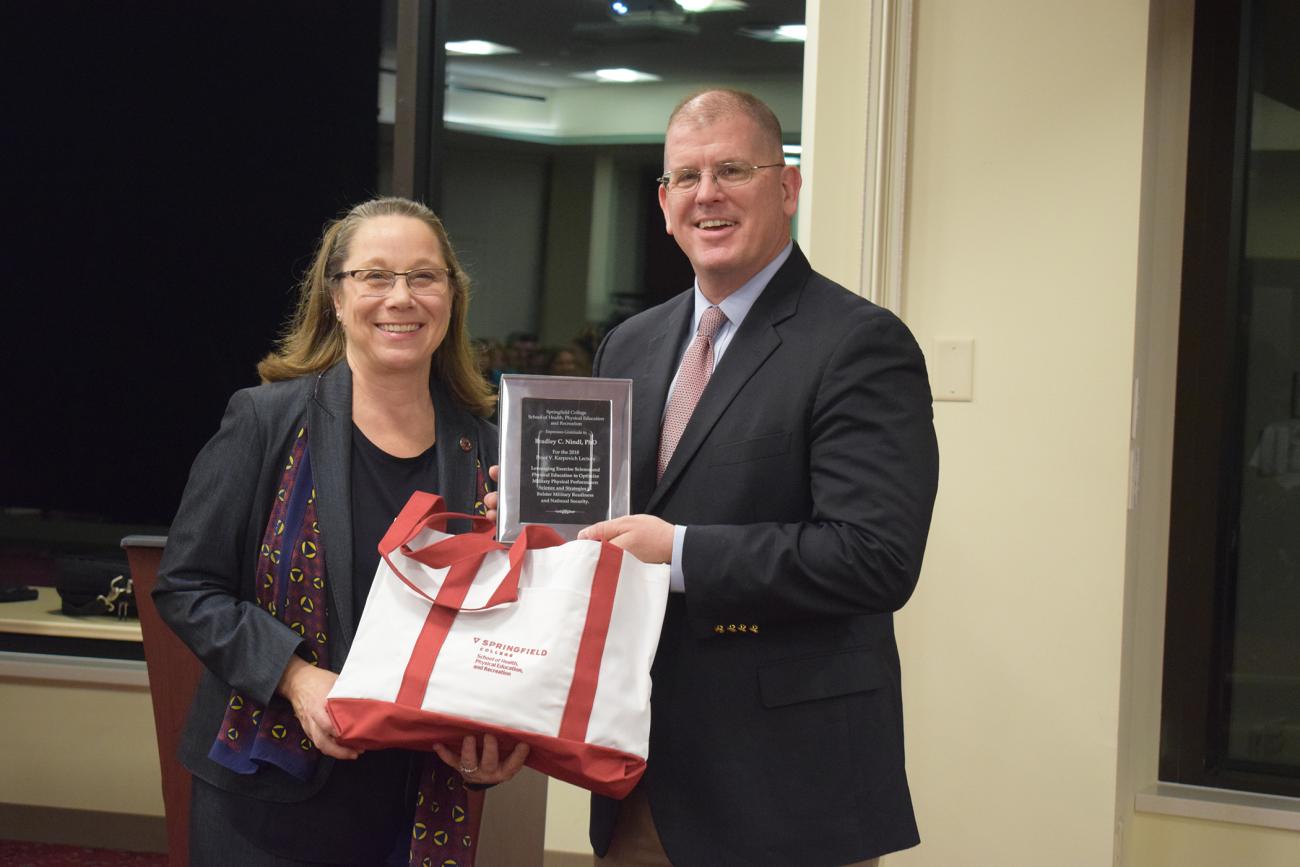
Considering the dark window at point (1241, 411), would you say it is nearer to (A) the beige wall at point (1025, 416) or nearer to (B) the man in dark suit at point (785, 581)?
(A) the beige wall at point (1025, 416)

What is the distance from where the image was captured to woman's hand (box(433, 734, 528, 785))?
1.57 metres

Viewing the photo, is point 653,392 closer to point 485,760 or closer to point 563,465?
point 563,465

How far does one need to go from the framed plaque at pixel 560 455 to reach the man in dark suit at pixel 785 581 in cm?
6

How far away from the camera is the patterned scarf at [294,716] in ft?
5.75

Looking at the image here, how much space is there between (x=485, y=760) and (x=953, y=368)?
1644 millimetres

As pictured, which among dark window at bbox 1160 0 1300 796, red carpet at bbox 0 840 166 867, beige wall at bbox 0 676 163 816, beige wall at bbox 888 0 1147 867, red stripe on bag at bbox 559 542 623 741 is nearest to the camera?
red stripe on bag at bbox 559 542 623 741

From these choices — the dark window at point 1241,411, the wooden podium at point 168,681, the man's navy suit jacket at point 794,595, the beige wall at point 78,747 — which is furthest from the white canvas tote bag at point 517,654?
the beige wall at point 78,747

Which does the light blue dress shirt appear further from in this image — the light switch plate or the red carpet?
the red carpet

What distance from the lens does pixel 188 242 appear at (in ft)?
14.1

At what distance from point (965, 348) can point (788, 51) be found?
1549 mm

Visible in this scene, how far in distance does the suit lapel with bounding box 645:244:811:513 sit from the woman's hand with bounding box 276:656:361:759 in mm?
480

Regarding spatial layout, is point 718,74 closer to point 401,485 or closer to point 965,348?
point 965,348

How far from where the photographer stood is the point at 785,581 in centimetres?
157

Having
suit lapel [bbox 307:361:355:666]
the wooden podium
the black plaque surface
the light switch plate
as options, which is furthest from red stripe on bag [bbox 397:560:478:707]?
the light switch plate
